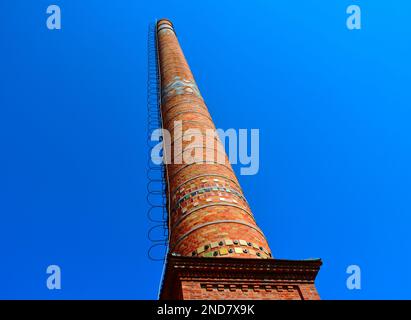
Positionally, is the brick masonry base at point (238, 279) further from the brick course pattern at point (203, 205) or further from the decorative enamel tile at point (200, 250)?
the decorative enamel tile at point (200, 250)

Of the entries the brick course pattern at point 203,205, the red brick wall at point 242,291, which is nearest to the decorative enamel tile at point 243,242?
the brick course pattern at point 203,205

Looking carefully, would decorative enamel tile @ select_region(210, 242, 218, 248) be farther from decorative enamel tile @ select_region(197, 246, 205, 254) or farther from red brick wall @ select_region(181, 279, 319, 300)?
red brick wall @ select_region(181, 279, 319, 300)

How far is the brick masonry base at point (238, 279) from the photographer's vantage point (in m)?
6.56

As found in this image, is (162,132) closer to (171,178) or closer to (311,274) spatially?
(171,178)

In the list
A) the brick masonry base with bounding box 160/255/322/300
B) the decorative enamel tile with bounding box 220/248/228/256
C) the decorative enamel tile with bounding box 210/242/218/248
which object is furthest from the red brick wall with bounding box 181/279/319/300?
the decorative enamel tile with bounding box 210/242/218/248

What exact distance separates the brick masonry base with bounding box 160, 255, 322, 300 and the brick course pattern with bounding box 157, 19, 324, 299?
2 centimetres

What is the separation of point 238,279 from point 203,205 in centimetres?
216

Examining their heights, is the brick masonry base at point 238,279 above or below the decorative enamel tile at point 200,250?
below

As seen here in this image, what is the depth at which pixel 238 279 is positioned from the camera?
683 centimetres

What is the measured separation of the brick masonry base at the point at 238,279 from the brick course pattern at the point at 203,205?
0.02m

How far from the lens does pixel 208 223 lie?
26.8 ft

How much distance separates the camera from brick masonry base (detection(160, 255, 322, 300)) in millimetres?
6560

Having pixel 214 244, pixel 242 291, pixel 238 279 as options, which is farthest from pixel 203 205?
pixel 242 291
